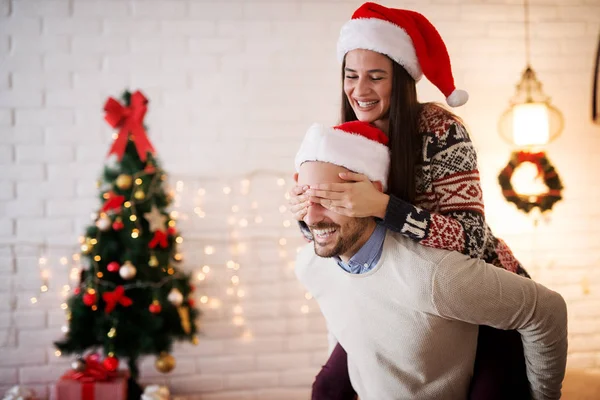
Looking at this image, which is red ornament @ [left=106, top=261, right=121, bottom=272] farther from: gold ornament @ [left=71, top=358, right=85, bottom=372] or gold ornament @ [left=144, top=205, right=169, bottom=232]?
A: gold ornament @ [left=71, top=358, right=85, bottom=372]

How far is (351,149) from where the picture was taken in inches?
52.6

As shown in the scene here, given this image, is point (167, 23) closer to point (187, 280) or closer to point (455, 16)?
point (187, 280)

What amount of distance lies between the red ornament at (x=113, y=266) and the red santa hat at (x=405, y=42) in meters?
1.50

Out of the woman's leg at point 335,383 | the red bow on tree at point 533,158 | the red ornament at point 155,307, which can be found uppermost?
the red bow on tree at point 533,158

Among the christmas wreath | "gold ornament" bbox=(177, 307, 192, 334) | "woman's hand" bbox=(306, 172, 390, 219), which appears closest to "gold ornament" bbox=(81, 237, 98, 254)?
"gold ornament" bbox=(177, 307, 192, 334)

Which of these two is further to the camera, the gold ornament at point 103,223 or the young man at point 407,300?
the gold ornament at point 103,223

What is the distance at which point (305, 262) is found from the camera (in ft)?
5.17

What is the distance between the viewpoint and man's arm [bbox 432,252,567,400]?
1.23 meters

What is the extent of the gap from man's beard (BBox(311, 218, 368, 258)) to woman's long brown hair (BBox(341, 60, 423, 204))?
15 centimetres

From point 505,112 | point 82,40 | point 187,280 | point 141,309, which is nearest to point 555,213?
point 505,112

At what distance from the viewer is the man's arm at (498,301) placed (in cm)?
123

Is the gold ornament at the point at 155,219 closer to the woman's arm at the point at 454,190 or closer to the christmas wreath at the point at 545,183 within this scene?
the woman's arm at the point at 454,190

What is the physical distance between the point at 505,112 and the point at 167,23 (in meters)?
1.88

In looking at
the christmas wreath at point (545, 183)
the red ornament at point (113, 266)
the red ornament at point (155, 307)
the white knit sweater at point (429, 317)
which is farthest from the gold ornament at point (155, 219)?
the christmas wreath at point (545, 183)
